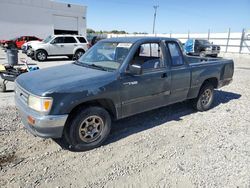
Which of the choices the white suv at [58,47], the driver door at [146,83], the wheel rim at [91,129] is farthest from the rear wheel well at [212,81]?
the white suv at [58,47]

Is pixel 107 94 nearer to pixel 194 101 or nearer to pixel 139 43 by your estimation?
pixel 139 43

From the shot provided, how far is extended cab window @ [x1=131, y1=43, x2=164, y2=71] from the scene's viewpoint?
437 cm

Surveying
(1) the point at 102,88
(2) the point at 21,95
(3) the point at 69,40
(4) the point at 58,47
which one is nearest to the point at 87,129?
(1) the point at 102,88

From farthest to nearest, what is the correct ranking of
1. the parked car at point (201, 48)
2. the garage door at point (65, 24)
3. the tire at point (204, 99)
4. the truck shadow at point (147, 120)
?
the garage door at point (65, 24) → the parked car at point (201, 48) → the tire at point (204, 99) → the truck shadow at point (147, 120)

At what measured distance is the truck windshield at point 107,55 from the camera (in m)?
4.13

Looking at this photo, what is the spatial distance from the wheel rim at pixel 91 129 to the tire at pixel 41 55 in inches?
527

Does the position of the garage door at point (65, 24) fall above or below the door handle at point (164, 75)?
above

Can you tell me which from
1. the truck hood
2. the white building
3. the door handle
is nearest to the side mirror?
the truck hood

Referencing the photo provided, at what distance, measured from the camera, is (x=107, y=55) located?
444 centimetres

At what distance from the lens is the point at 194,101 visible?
577cm

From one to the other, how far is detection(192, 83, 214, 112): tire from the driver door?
4.40 ft

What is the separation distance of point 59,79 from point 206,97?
4.00 metres

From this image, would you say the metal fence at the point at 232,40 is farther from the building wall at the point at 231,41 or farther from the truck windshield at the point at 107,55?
the truck windshield at the point at 107,55

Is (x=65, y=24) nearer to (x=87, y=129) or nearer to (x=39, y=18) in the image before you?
(x=39, y=18)
